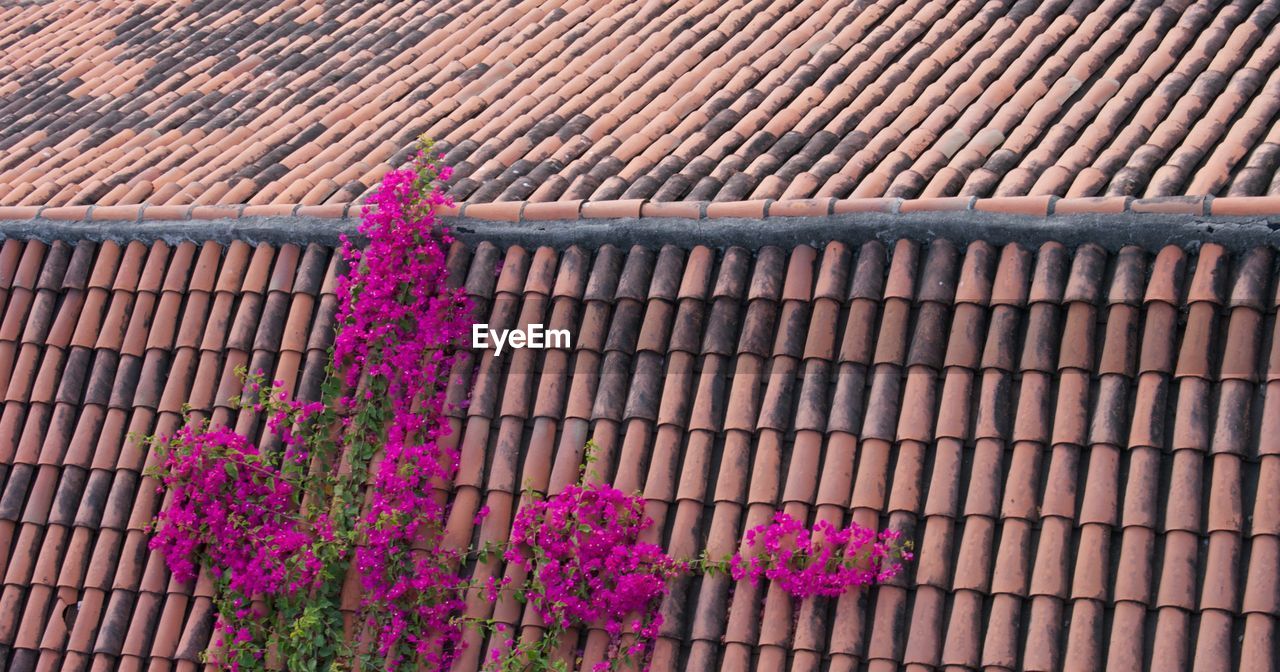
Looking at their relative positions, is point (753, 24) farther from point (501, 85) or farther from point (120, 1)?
point (120, 1)

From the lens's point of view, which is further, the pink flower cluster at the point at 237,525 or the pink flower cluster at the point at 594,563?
the pink flower cluster at the point at 237,525

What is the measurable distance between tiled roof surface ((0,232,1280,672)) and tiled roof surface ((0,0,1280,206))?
25.5 inches

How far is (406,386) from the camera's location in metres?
6.99

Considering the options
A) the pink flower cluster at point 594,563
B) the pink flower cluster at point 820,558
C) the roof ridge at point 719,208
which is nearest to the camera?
the pink flower cluster at point 820,558

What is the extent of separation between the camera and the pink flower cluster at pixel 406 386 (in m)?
6.41

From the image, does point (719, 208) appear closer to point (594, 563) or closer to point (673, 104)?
point (673, 104)

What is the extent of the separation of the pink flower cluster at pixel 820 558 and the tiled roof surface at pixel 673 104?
1.93m

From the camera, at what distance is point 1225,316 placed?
605cm

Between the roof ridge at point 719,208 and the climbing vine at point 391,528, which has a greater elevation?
the roof ridge at point 719,208

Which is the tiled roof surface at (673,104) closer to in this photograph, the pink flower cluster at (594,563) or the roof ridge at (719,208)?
the roof ridge at (719,208)

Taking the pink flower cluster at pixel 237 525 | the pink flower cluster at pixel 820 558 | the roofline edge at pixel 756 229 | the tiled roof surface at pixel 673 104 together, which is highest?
the tiled roof surface at pixel 673 104

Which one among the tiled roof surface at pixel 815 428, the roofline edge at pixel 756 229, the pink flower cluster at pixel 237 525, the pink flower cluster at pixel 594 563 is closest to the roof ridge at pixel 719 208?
the roofline edge at pixel 756 229

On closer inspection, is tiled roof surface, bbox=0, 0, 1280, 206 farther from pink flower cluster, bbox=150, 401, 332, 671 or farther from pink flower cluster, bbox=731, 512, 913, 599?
pink flower cluster, bbox=731, 512, 913, 599

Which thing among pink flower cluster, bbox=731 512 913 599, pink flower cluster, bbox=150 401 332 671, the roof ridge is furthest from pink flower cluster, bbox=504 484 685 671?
the roof ridge
